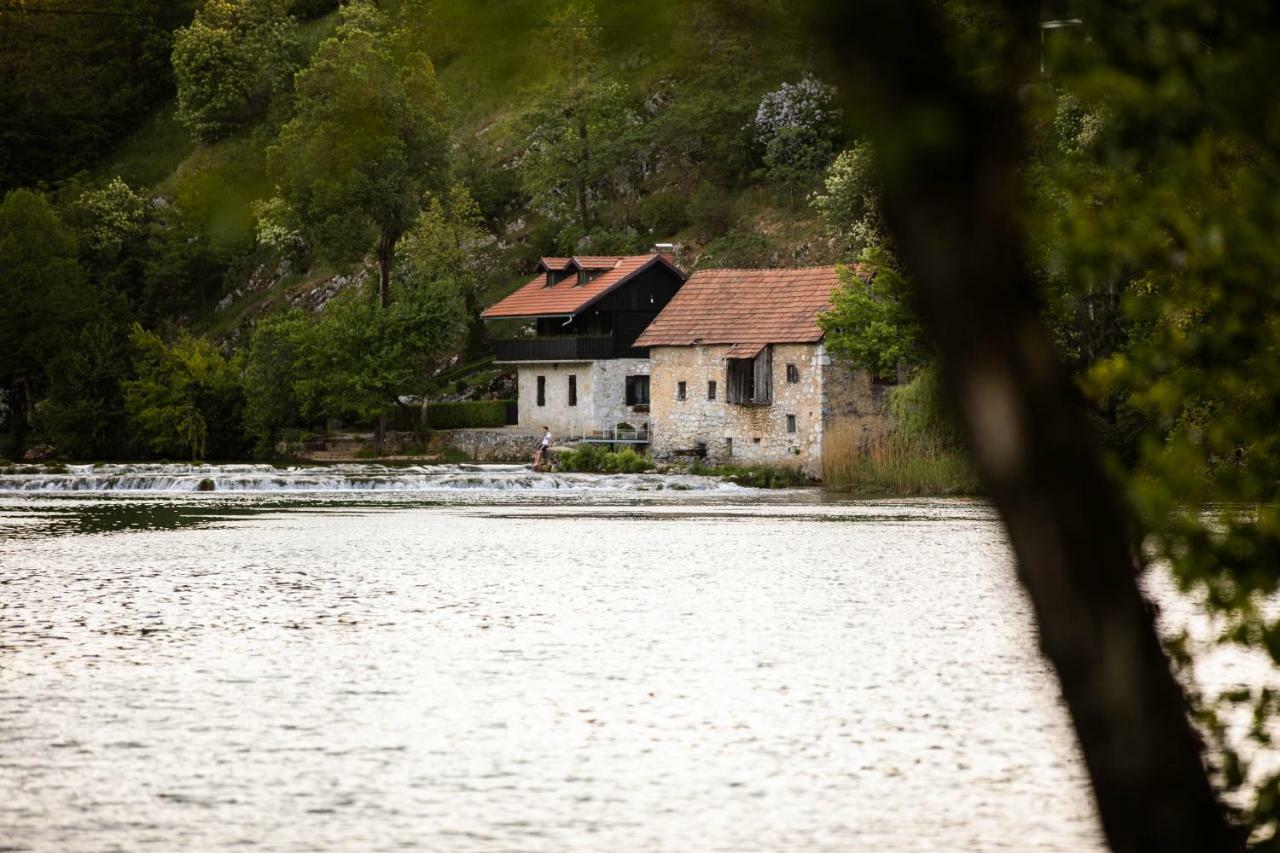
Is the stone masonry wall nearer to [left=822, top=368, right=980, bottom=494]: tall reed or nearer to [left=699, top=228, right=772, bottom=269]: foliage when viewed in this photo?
[left=822, top=368, right=980, bottom=494]: tall reed

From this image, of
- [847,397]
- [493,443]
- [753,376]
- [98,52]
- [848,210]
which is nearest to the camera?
[98,52]

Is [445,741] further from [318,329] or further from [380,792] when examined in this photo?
[318,329]

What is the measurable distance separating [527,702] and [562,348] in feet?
178

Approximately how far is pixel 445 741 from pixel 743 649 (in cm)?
499

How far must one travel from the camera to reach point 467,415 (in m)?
68.8

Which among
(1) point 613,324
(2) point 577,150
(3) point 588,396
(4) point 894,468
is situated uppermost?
(2) point 577,150

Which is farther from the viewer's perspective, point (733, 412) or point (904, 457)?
point (733, 412)

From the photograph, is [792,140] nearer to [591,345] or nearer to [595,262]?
[595,262]

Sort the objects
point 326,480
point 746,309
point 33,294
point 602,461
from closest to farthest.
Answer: point 326,480, point 602,461, point 746,309, point 33,294

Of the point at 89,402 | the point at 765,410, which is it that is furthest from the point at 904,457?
the point at 89,402

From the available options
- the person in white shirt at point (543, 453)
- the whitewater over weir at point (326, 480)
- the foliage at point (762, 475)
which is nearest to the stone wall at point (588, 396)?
the person in white shirt at point (543, 453)

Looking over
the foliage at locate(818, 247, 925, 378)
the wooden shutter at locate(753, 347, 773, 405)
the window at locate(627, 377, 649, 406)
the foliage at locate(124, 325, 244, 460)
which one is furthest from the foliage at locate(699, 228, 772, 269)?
the foliage at locate(124, 325, 244, 460)

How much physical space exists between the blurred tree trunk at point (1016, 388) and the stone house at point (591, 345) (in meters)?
62.2

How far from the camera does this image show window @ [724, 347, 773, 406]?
5941 cm
